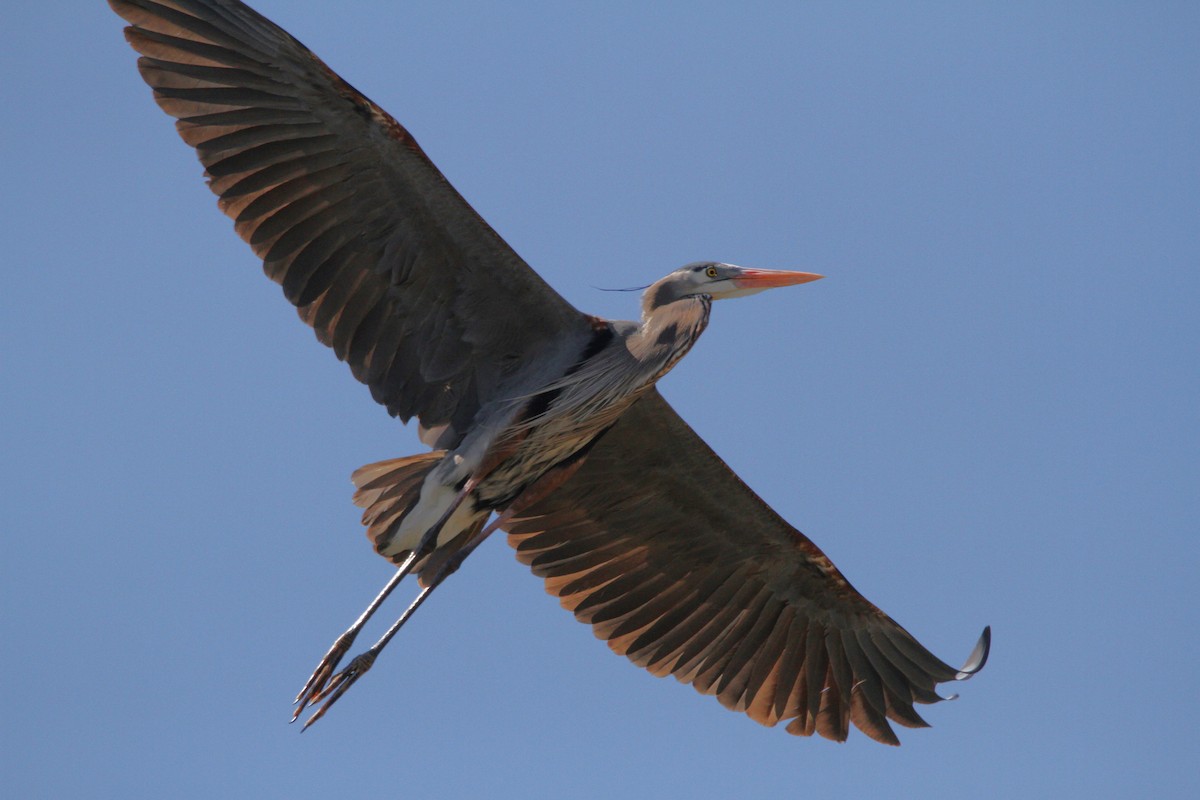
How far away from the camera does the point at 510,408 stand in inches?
333

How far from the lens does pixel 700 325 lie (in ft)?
27.7

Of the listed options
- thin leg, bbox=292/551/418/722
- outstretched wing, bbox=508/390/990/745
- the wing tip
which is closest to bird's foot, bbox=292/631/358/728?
thin leg, bbox=292/551/418/722

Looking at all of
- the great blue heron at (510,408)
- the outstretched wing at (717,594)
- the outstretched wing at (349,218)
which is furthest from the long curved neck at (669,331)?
the outstretched wing at (717,594)

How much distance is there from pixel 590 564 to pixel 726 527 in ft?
2.69

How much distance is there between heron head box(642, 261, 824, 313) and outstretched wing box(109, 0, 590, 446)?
0.48 metres

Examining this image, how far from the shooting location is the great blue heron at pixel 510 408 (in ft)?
26.3

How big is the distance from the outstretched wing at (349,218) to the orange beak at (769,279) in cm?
94

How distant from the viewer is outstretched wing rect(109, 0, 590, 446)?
798cm

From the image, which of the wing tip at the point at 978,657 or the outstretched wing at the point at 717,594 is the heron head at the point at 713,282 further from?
the wing tip at the point at 978,657

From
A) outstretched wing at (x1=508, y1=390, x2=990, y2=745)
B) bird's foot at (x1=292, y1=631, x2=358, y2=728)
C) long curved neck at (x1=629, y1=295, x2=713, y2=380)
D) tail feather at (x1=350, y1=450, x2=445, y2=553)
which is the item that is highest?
long curved neck at (x1=629, y1=295, x2=713, y2=380)

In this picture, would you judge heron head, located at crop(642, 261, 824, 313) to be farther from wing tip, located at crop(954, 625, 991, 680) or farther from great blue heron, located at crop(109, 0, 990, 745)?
wing tip, located at crop(954, 625, 991, 680)

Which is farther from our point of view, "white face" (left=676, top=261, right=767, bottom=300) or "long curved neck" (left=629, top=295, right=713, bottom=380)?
"white face" (left=676, top=261, right=767, bottom=300)

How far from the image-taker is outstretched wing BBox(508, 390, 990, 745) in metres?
9.27

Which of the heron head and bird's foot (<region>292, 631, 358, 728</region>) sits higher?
the heron head
